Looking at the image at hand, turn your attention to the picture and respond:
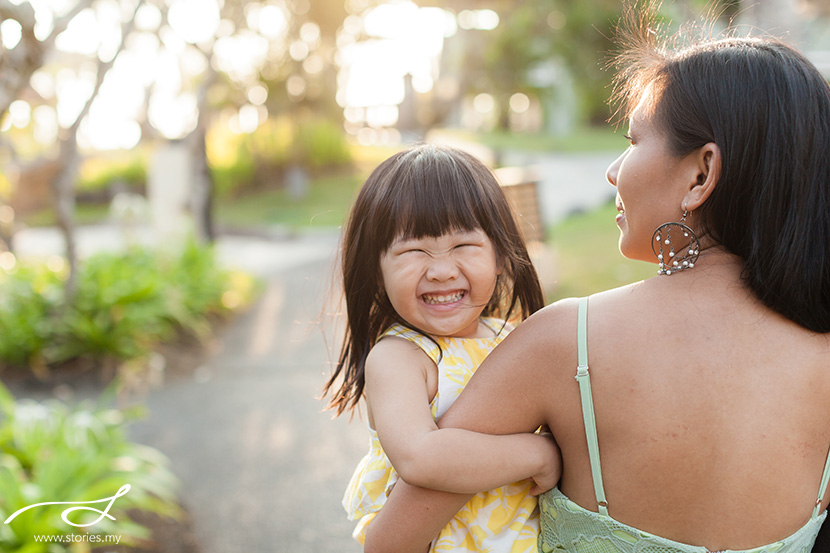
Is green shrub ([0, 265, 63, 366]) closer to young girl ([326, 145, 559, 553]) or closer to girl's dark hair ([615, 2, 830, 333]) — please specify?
young girl ([326, 145, 559, 553])

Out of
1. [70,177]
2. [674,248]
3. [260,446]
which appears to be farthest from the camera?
[70,177]

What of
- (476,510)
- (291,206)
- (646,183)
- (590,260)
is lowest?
(291,206)

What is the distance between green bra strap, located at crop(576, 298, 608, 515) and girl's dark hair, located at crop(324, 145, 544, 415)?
14.1 inches

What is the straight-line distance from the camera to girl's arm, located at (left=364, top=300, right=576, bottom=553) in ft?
4.09

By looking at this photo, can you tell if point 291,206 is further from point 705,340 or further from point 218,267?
point 705,340

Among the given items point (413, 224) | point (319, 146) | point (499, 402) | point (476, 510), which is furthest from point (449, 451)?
point (319, 146)

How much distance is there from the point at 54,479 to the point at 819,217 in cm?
317

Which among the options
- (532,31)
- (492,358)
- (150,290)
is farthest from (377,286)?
(532,31)

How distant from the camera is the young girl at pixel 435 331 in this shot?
51.1 inches

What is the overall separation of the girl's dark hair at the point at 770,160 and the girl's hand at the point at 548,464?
0.43 m

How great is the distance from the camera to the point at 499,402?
1288 mm

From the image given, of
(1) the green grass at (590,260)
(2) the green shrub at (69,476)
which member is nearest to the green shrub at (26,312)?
(2) the green shrub at (69,476)

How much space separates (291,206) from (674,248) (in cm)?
1610


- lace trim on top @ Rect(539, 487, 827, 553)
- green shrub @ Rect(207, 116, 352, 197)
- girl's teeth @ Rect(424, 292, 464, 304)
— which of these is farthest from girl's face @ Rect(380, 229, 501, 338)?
green shrub @ Rect(207, 116, 352, 197)
